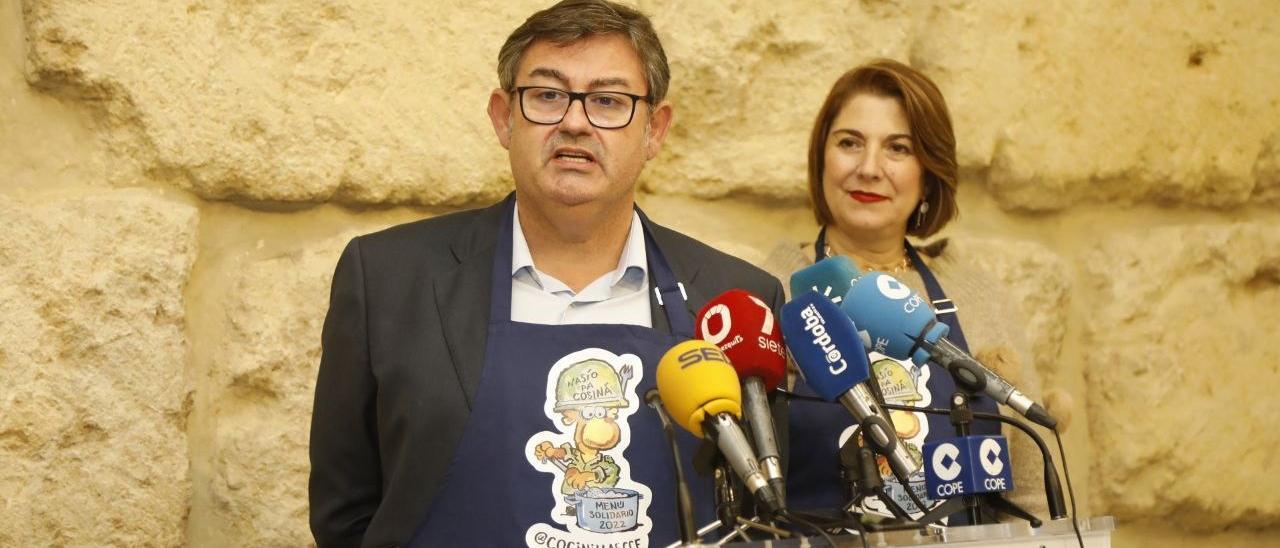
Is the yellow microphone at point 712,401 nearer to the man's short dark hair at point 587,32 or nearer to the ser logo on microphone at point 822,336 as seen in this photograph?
the ser logo on microphone at point 822,336

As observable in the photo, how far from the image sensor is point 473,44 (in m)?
2.27

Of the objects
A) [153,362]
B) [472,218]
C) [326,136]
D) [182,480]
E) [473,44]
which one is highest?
[473,44]

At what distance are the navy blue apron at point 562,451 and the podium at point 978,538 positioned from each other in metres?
0.43

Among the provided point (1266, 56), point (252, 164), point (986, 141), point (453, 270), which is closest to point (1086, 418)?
point (986, 141)

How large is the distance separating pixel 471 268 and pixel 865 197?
2.29 ft

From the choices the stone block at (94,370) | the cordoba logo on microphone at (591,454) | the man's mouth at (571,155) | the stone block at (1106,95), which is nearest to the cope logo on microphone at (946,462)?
the cordoba logo on microphone at (591,454)

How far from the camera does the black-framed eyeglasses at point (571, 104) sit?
191 centimetres

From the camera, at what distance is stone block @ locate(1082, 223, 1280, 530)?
8.98 feet

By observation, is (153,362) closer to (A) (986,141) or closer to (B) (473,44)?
(B) (473,44)

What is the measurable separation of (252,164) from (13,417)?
18.5 inches

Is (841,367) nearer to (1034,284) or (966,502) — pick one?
(966,502)

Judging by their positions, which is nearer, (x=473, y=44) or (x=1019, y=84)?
(x=473, y=44)

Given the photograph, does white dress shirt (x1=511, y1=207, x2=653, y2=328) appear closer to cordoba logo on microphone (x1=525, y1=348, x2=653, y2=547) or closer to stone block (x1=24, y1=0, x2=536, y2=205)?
cordoba logo on microphone (x1=525, y1=348, x2=653, y2=547)

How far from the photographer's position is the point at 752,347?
1517 mm
